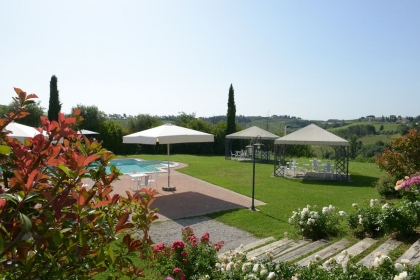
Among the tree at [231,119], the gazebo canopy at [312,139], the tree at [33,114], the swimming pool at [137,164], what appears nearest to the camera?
the gazebo canopy at [312,139]

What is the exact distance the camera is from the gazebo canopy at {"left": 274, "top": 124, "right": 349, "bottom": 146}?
50.0 ft

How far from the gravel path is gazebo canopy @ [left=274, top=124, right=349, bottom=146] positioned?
8.83 meters

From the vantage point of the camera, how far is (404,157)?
992 centimetres

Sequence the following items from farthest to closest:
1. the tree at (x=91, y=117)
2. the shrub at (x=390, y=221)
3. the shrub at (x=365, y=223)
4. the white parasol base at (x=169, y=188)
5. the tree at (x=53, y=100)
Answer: the tree at (x=91, y=117) → the tree at (x=53, y=100) → the white parasol base at (x=169, y=188) → the shrub at (x=365, y=223) → the shrub at (x=390, y=221)

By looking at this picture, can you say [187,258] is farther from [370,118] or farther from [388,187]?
[370,118]

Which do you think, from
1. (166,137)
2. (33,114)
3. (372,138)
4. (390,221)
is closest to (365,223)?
(390,221)

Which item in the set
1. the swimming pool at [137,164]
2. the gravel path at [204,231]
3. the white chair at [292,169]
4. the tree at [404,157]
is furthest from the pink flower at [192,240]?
the swimming pool at [137,164]

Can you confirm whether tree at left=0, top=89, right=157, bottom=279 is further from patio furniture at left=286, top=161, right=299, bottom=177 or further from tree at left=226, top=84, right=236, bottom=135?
tree at left=226, top=84, right=236, bottom=135

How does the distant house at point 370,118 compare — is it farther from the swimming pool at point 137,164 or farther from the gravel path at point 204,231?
the gravel path at point 204,231

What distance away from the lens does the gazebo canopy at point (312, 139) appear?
50.0 feet

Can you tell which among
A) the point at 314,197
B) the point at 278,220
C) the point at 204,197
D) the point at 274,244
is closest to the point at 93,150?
the point at 274,244

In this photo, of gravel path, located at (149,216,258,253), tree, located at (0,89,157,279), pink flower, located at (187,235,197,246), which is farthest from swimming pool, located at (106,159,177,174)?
tree, located at (0,89,157,279)

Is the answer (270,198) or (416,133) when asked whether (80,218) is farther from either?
(416,133)

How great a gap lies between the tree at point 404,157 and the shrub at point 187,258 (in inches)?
306
